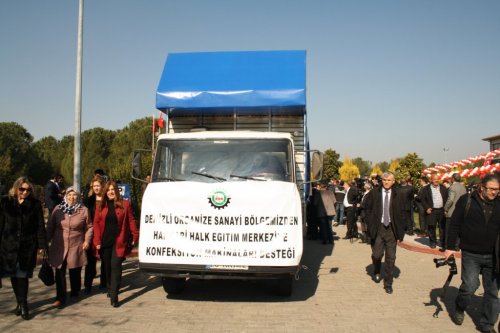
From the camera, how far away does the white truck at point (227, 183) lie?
6160 mm

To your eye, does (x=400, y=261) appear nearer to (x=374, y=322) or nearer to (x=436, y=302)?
(x=436, y=302)

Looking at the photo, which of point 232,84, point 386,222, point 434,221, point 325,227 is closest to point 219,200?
point 232,84

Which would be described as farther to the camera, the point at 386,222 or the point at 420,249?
the point at 420,249

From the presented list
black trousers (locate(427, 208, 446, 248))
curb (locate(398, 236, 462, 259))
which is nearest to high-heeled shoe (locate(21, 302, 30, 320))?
curb (locate(398, 236, 462, 259))

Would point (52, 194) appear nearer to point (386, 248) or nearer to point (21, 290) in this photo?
point (21, 290)

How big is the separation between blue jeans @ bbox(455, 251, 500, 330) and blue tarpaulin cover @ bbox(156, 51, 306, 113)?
12.1 feet

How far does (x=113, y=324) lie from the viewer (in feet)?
18.2

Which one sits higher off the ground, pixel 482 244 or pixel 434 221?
pixel 482 244

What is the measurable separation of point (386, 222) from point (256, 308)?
2792mm

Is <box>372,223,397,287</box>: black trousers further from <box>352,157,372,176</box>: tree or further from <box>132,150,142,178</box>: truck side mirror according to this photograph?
<box>352,157,372,176</box>: tree

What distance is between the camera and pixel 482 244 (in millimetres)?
5320

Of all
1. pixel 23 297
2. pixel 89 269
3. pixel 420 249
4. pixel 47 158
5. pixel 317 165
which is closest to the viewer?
pixel 23 297

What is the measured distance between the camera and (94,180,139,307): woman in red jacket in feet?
22.0

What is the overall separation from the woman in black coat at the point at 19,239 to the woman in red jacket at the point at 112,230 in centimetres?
95
